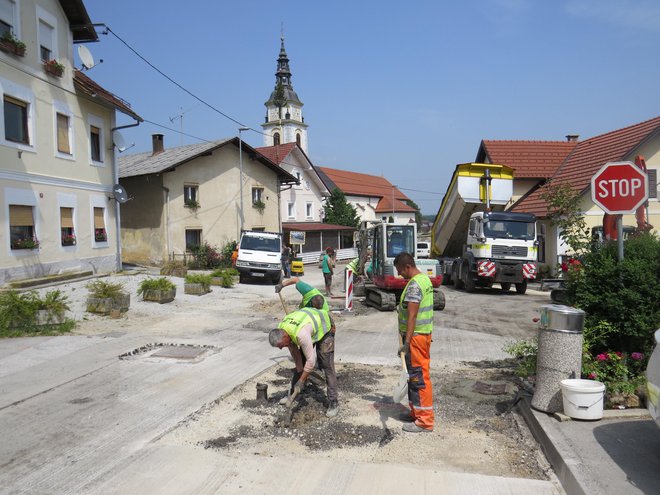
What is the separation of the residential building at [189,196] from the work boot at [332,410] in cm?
2234

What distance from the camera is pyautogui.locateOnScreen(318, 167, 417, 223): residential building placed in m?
64.9

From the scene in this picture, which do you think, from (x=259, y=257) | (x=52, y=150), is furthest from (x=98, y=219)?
(x=259, y=257)

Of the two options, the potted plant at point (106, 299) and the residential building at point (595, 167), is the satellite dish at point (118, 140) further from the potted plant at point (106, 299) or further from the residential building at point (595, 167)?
the residential building at point (595, 167)

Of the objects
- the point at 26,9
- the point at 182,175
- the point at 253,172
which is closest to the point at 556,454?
the point at 26,9

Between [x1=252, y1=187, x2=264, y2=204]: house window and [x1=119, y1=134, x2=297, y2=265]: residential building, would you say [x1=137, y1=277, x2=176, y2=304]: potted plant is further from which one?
[x1=252, y1=187, x2=264, y2=204]: house window

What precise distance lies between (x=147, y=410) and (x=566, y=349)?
4.52 m

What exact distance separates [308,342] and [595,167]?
2212cm

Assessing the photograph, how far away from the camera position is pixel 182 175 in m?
28.7

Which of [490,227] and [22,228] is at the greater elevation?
[22,228]

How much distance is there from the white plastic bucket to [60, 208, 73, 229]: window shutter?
1715 centimetres

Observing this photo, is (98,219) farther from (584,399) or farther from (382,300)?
(584,399)

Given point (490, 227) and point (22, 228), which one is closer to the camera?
point (22, 228)

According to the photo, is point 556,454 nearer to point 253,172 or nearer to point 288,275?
point 288,275

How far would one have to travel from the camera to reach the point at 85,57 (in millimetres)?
18625
